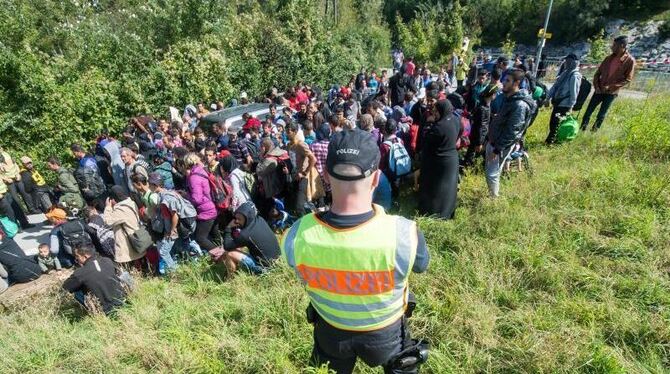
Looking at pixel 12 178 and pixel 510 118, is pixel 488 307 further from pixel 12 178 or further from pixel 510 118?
pixel 12 178

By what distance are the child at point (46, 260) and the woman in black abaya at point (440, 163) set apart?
567 centimetres

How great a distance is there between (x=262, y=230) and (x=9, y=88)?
9.01m

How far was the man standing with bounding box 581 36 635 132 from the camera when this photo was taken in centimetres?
580

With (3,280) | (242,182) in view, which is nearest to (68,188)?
(3,280)

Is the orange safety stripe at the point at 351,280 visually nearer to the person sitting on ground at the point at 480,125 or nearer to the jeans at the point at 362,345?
the jeans at the point at 362,345

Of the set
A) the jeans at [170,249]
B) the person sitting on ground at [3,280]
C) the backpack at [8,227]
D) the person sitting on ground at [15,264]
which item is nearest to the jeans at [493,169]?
the jeans at [170,249]

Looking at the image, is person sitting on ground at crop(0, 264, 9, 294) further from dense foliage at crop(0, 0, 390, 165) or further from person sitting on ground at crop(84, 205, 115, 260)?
dense foliage at crop(0, 0, 390, 165)

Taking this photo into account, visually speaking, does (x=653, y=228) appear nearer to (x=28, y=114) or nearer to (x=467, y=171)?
(x=467, y=171)

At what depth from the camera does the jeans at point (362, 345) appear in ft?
6.49

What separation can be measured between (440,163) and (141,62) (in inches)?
420

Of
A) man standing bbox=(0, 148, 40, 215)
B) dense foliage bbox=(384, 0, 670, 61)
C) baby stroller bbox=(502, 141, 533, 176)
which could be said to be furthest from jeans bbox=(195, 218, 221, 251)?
dense foliage bbox=(384, 0, 670, 61)

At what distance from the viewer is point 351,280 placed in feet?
5.76

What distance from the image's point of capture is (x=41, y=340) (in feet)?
11.3

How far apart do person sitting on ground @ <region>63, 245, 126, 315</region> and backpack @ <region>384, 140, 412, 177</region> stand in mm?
3738
